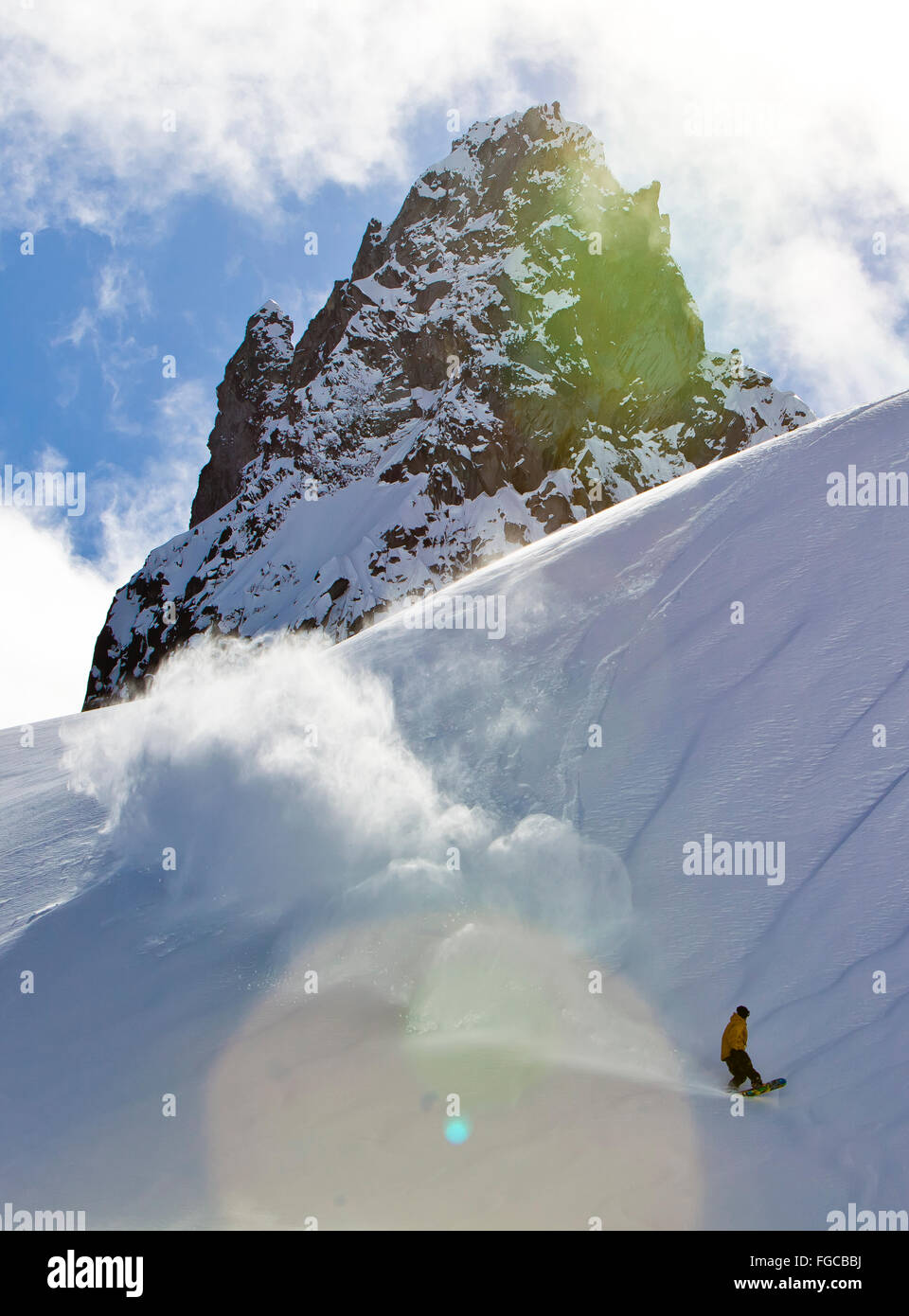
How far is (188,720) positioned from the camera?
16.2 m

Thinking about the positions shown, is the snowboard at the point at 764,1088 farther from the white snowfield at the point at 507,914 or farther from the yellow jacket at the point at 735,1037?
the yellow jacket at the point at 735,1037

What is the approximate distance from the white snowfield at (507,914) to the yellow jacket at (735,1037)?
449 mm

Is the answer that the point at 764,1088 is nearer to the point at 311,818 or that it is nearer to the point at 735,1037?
the point at 735,1037

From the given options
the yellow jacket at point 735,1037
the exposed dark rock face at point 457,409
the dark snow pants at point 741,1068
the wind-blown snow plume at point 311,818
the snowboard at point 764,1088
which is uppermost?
the exposed dark rock face at point 457,409

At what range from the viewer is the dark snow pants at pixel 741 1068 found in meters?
8.57

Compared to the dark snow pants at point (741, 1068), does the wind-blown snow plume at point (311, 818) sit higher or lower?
higher

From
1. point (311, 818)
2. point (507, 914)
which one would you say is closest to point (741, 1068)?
point (507, 914)

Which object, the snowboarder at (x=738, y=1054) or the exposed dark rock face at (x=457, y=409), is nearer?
the snowboarder at (x=738, y=1054)

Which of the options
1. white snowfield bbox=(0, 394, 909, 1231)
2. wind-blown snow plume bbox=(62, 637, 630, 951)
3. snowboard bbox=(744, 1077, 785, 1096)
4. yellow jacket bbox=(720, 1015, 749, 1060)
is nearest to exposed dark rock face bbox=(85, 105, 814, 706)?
wind-blown snow plume bbox=(62, 637, 630, 951)

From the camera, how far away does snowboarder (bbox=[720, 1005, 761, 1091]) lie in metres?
8.59

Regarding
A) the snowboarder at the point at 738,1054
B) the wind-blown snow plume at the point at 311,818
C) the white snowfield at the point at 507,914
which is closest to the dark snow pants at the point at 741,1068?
the snowboarder at the point at 738,1054

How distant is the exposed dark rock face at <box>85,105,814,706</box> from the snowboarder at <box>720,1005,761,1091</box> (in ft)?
356
